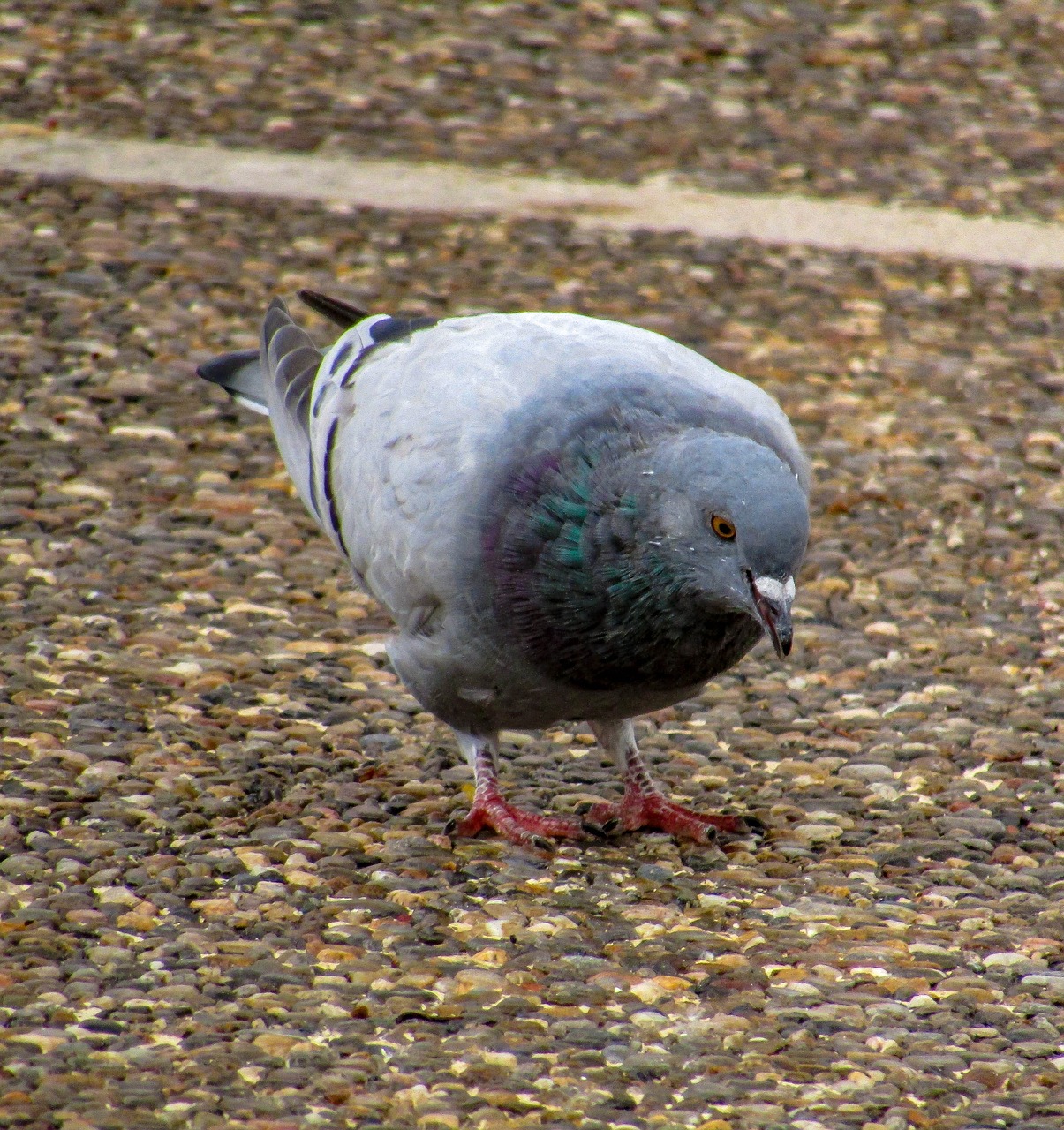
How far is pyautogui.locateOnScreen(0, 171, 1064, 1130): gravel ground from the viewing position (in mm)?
3582

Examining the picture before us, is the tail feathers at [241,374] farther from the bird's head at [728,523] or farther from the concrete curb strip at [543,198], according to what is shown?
the concrete curb strip at [543,198]

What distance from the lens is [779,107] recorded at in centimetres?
992

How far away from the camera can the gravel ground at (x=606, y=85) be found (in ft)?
30.5

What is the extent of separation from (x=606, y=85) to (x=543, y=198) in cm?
154

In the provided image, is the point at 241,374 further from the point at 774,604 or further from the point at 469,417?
the point at 774,604

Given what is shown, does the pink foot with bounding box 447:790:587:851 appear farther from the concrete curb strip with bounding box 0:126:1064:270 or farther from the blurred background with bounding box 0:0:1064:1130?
the concrete curb strip with bounding box 0:126:1064:270

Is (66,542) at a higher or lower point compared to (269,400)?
lower

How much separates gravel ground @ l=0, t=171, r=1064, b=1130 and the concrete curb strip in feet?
1.28

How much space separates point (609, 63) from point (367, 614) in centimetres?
557

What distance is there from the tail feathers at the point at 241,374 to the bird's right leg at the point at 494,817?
1.85 m

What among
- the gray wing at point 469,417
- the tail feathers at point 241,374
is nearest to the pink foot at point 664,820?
the gray wing at point 469,417

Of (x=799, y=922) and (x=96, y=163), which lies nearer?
(x=799, y=922)

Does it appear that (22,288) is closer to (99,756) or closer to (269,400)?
(269,400)

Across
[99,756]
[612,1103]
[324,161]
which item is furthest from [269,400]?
[324,161]
